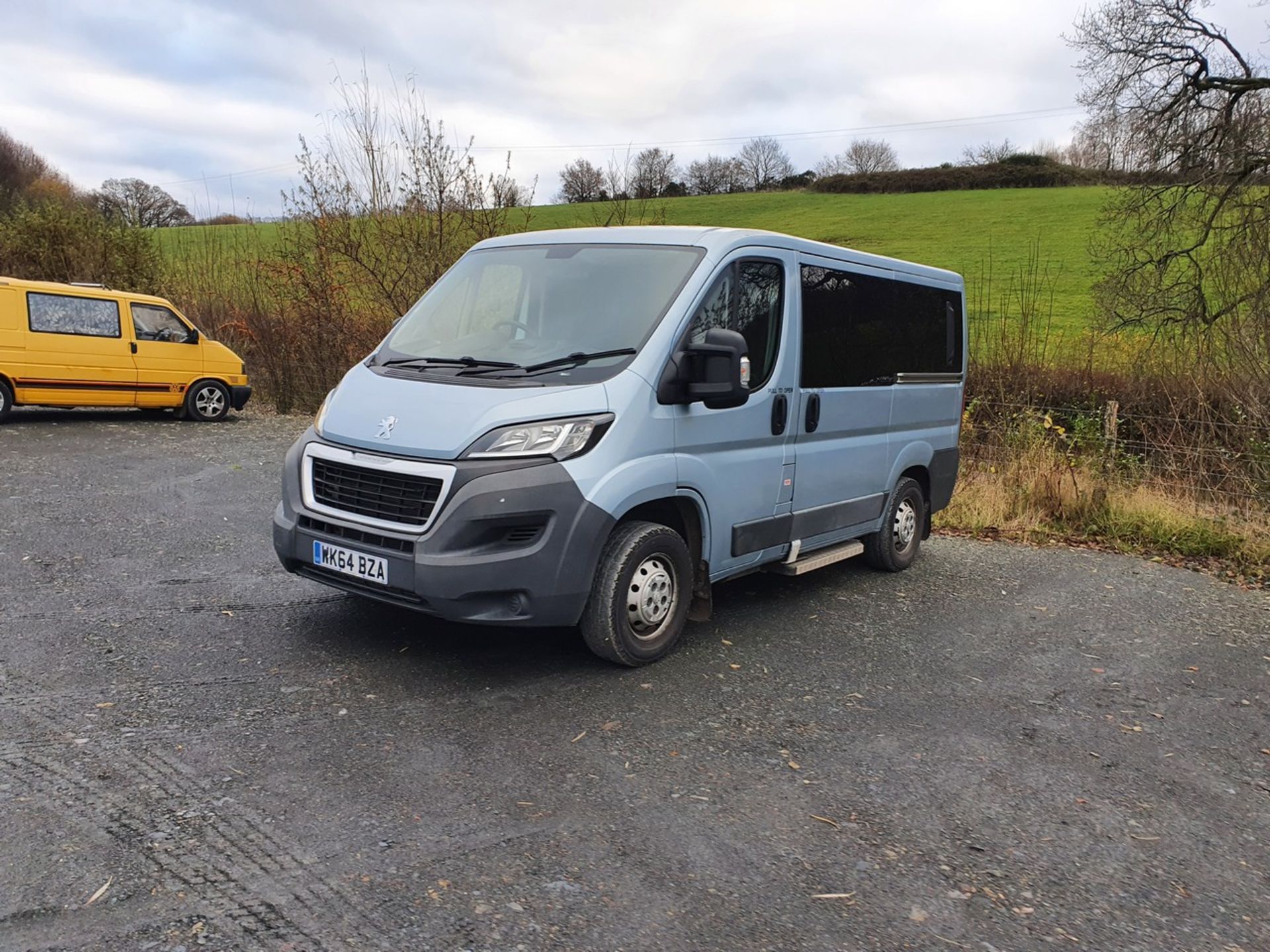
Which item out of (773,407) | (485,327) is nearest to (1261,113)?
(773,407)

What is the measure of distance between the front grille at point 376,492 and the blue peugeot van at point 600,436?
0.01 meters

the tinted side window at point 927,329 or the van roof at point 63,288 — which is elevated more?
the van roof at point 63,288

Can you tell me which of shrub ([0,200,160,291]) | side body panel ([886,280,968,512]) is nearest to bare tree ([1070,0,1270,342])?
side body panel ([886,280,968,512])

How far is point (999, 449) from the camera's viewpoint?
1144 centimetres

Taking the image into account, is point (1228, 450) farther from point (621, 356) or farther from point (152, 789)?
point (152, 789)

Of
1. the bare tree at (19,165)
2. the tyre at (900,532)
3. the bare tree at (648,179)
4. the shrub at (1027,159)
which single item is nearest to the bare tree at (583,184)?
the bare tree at (648,179)

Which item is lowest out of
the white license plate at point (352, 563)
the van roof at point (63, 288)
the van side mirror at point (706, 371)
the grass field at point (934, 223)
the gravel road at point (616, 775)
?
the gravel road at point (616, 775)

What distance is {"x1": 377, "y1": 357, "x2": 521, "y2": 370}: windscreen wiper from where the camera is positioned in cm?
479

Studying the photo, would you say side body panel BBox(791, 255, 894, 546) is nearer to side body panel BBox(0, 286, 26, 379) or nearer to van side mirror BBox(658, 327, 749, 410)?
van side mirror BBox(658, 327, 749, 410)

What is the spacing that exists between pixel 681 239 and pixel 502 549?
198 cm

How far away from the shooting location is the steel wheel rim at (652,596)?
4695 mm

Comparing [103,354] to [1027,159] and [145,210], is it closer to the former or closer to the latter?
[145,210]

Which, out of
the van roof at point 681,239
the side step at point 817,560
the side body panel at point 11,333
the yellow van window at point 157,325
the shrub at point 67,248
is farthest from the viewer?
the shrub at point 67,248

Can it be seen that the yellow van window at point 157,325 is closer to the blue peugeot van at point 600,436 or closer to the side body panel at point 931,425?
the blue peugeot van at point 600,436
